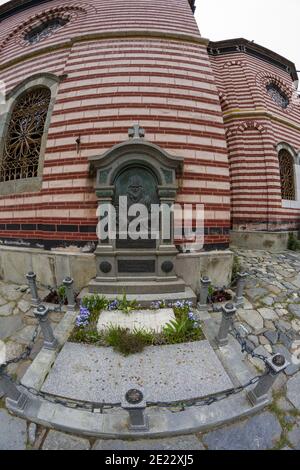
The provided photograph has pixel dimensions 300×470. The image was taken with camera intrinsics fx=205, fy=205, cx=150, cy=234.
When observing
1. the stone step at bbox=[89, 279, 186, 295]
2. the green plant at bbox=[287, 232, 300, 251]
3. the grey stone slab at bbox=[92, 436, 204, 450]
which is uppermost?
the green plant at bbox=[287, 232, 300, 251]

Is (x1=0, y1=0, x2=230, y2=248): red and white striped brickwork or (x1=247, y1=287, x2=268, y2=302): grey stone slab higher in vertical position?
(x1=0, y1=0, x2=230, y2=248): red and white striped brickwork

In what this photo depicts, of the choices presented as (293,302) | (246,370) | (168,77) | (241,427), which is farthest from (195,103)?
(241,427)

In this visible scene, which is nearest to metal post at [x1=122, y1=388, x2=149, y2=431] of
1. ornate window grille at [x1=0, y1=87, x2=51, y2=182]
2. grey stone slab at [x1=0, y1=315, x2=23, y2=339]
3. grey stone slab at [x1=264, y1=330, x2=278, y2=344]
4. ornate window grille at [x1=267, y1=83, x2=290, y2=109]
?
grey stone slab at [x1=264, y1=330, x2=278, y2=344]

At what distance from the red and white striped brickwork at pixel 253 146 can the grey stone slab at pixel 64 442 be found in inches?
375

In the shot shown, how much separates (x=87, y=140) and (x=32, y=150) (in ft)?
6.99

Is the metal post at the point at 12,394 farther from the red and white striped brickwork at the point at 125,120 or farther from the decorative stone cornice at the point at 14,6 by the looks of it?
the decorative stone cornice at the point at 14,6

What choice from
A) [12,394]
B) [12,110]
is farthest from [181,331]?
[12,110]

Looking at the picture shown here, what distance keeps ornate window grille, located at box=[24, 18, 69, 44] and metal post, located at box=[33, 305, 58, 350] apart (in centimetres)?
1037

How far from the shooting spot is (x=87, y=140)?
5.23m

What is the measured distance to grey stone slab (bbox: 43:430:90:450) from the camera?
2281 mm

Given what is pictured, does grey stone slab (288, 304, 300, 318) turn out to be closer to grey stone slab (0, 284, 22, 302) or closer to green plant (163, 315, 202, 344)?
green plant (163, 315, 202, 344)

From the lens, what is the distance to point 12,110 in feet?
22.1

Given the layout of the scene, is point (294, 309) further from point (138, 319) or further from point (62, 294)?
point (62, 294)

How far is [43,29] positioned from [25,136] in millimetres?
5850
